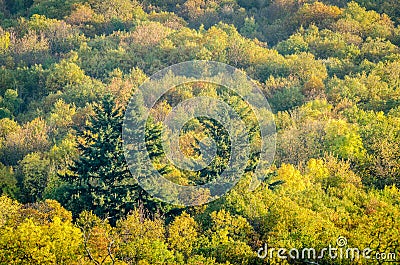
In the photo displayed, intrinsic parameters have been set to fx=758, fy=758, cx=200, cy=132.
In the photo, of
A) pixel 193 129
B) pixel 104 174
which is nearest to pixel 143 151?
pixel 104 174

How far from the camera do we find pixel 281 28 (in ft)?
340

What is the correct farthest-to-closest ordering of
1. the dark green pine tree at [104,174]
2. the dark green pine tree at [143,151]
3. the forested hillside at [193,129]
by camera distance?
the dark green pine tree at [104,174]
the dark green pine tree at [143,151]
the forested hillside at [193,129]

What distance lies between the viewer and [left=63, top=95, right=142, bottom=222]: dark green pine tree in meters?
47.3

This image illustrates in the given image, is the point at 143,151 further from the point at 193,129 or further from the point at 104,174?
the point at 193,129

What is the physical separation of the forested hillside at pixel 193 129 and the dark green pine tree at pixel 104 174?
→ 0.10m

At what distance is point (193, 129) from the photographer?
2325 inches

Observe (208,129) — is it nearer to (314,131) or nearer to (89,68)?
(314,131)

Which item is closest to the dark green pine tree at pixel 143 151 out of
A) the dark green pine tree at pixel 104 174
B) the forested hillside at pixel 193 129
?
the forested hillside at pixel 193 129

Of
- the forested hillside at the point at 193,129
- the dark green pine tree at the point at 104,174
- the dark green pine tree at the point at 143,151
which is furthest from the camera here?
the dark green pine tree at the point at 104,174

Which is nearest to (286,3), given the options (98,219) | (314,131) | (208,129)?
(314,131)

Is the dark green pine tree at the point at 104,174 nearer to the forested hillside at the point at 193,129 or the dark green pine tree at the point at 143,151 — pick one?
the forested hillside at the point at 193,129

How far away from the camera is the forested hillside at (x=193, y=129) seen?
4016 centimetres

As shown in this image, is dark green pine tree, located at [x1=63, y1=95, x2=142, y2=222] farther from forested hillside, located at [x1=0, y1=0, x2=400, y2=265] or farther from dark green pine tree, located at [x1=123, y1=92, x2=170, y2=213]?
dark green pine tree, located at [x1=123, y1=92, x2=170, y2=213]

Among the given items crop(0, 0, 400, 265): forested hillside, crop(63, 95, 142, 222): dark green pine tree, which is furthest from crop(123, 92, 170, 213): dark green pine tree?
crop(63, 95, 142, 222): dark green pine tree
